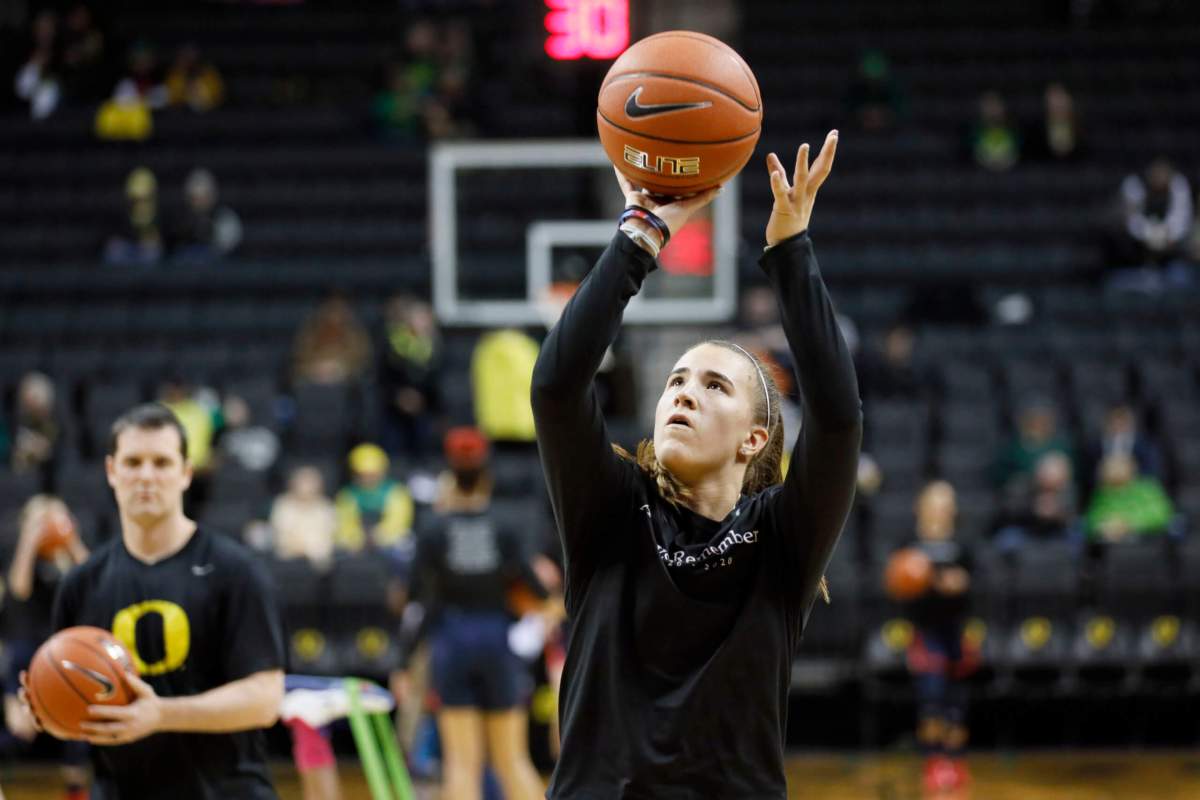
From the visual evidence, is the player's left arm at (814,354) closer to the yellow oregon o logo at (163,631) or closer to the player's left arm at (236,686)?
the player's left arm at (236,686)

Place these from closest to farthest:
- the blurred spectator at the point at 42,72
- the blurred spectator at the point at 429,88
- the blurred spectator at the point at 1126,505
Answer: the blurred spectator at the point at 1126,505 → the blurred spectator at the point at 429,88 → the blurred spectator at the point at 42,72

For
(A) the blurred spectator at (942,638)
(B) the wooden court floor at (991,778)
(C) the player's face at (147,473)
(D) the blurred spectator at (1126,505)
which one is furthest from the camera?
(D) the blurred spectator at (1126,505)

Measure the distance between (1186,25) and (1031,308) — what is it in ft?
14.0

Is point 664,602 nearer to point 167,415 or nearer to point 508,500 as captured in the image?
point 167,415

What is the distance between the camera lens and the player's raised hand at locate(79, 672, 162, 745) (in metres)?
3.63

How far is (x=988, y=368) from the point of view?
500 inches

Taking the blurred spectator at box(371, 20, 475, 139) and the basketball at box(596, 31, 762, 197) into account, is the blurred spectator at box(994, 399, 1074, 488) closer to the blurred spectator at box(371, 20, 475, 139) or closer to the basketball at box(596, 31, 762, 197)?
the blurred spectator at box(371, 20, 475, 139)

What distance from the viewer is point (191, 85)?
51.1 feet

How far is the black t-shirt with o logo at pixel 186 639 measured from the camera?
3.96m

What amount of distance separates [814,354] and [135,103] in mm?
13508

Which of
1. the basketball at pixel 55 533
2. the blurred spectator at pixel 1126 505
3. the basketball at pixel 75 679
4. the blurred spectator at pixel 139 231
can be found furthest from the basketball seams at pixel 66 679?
the blurred spectator at pixel 139 231

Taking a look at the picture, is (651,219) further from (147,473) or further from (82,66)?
(82,66)

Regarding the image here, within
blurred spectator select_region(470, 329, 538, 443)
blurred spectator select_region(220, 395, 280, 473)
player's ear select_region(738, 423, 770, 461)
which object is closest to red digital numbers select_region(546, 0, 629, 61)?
blurred spectator select_region(470, 329, 538, 443)

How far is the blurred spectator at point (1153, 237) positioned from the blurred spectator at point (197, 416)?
23.6 ft
